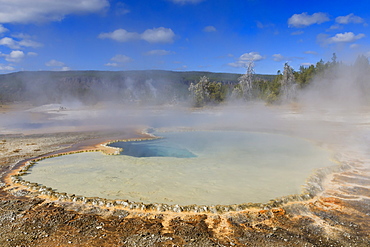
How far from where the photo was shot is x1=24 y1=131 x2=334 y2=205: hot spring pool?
5043 mm

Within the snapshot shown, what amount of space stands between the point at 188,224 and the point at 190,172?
2575mm

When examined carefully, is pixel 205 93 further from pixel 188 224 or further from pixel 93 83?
pixel 93 83

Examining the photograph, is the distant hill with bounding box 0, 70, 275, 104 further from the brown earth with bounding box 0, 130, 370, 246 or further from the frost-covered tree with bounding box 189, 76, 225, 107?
the brown earth with bounding box 0, 130, 370, 246

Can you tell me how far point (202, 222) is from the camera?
12.8ft

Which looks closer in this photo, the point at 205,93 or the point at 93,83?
the point at 205,93

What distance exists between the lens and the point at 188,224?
383 centimetres

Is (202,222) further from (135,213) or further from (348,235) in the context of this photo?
(348,235)

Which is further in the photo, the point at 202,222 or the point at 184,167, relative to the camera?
the point at 184,167

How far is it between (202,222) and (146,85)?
62678mm

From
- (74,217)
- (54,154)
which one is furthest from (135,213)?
(54,154)

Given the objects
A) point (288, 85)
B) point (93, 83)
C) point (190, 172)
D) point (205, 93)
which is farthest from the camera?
point (93, 83)

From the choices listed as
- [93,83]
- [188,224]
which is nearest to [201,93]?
[188,224]

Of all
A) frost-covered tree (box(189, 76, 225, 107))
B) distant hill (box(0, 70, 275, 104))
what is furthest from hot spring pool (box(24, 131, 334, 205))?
distant hill (box(0, 70, 275, 104))

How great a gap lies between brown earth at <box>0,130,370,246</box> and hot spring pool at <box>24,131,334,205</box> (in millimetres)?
569
